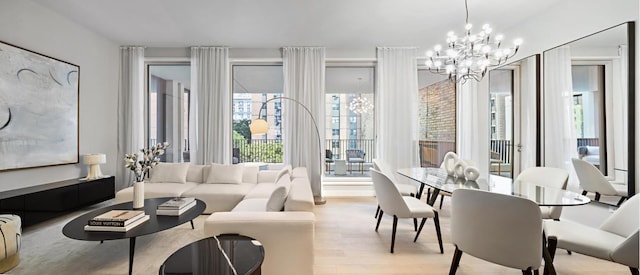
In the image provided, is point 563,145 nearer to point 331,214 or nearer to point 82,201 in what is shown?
point 331,214

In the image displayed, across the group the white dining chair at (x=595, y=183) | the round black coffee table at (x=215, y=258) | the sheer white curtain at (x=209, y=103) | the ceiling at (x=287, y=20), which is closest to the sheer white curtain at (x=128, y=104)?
the ceiling at (x=287, y=20)

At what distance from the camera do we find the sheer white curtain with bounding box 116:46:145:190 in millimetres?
5062

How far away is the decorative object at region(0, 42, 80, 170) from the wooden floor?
3.78 m

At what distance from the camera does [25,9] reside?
134 inches

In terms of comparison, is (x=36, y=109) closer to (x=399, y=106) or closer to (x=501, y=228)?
(x=501, y=228)

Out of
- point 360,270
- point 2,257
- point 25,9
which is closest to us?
point 2,257

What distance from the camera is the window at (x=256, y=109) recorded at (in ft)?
17.7

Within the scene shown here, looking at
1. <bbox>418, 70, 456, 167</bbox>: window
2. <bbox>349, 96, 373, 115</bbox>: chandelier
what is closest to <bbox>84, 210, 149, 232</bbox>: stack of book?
<bbox>349, 96, 373, 115</bbox>: chandelier

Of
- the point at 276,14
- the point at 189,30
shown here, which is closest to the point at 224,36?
the point at 189,30

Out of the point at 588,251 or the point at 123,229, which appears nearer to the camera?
the point at 588,251

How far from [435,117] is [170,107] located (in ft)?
17.7

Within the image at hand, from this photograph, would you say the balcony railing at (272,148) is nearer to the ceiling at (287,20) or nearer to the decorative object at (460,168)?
the ceiling at (287,20)

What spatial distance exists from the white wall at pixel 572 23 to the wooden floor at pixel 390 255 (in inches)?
40.8

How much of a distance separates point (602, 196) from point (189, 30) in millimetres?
5731
